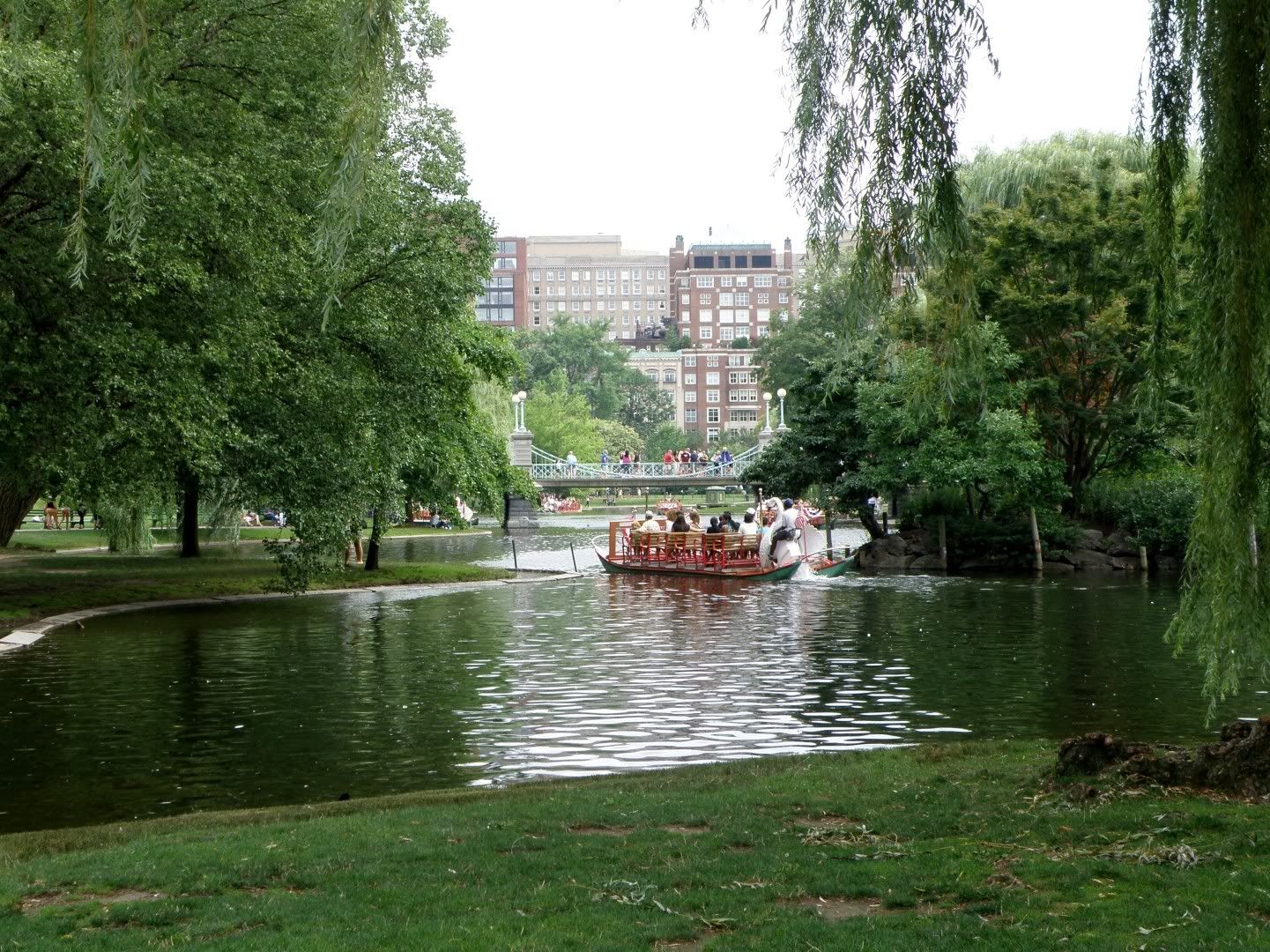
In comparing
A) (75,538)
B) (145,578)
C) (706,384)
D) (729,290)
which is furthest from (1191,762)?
(729,290)

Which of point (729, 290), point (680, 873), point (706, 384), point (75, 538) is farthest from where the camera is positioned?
A: point (729, 290)

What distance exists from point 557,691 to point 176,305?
9456mm

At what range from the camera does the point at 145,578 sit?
1218 inches

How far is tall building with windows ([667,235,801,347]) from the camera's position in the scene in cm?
19338

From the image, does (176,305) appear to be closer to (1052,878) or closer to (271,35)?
(271,35)

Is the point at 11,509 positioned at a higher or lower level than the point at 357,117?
lower

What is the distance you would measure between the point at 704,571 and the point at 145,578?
13867 millimetres

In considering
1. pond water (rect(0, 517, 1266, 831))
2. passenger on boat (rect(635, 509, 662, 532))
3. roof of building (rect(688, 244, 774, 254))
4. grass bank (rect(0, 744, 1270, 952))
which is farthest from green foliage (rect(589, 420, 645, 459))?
grass bank (rect(0, 744, 1270, 952))

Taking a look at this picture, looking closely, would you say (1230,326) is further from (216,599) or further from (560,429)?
(560,429)

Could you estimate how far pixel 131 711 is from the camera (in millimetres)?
14594

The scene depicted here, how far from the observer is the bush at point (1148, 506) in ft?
121

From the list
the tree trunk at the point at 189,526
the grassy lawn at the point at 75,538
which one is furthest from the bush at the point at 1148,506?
the tree trunk at the point at 189,526

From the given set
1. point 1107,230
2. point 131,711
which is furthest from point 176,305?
point 1107,230

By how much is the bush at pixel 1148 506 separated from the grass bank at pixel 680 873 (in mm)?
29434
